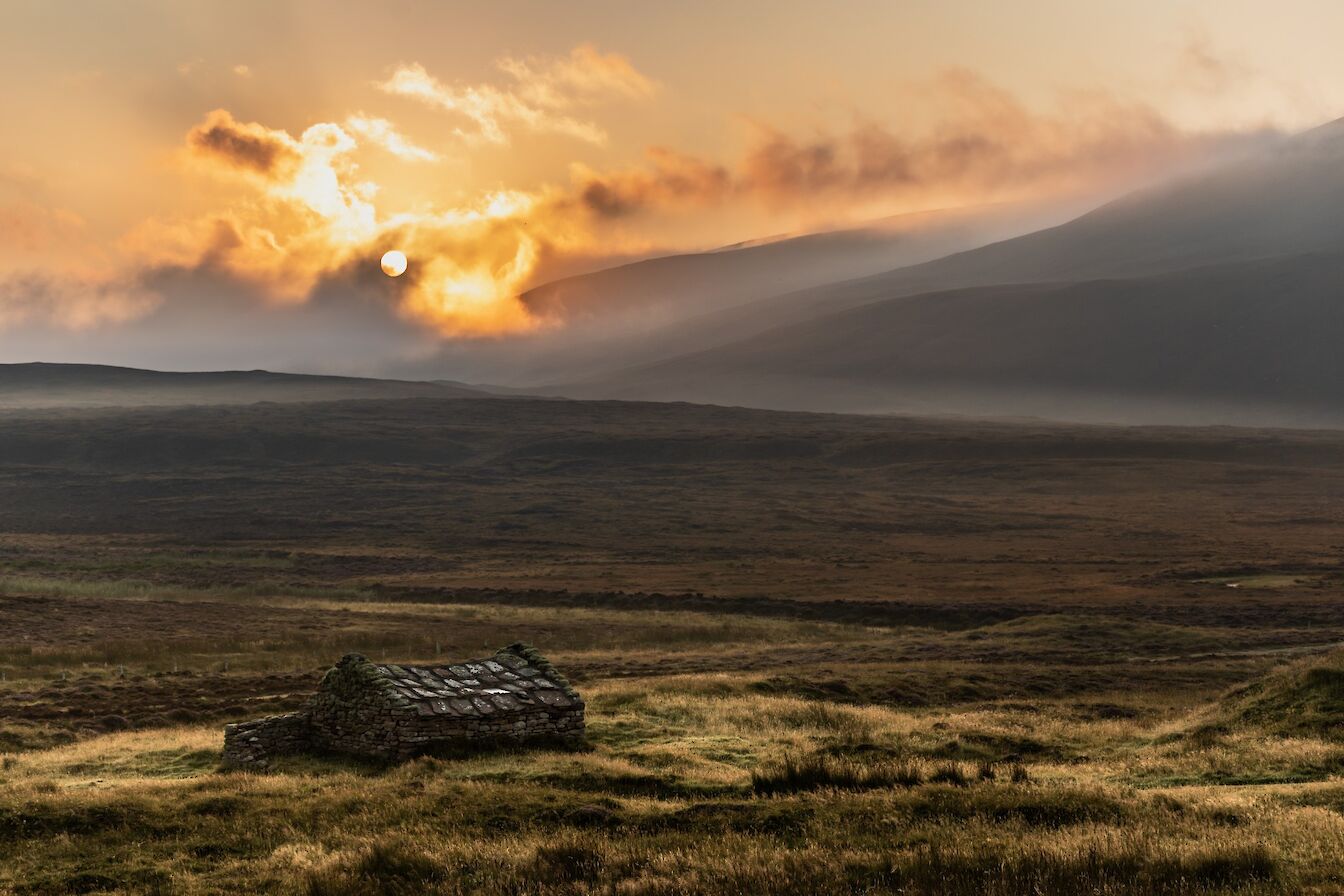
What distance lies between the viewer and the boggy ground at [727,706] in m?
13.3

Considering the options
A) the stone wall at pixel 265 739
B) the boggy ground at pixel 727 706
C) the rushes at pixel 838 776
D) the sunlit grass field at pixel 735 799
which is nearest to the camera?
the sunlit grass field at pixel 735 799

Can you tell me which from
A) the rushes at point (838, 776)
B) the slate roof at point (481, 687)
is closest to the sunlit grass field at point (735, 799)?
the rushes at point (838, 776)

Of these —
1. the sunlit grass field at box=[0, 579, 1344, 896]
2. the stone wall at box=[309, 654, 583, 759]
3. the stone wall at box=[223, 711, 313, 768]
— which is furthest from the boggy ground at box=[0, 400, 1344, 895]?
the stone wall at box=[223, 711, 313, 768]

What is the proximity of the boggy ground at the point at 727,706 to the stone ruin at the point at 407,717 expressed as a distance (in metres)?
0.99

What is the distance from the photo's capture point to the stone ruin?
72.5 ft

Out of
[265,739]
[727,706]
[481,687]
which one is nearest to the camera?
[265,739]

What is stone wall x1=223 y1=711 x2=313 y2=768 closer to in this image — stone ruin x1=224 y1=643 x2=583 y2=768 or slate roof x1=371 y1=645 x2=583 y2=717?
stone ruin x1=224 y1=643 x2=583 y2=768

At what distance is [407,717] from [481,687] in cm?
214

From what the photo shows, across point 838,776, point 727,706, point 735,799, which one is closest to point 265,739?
point 735,799

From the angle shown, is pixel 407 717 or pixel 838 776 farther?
pixel 407 717

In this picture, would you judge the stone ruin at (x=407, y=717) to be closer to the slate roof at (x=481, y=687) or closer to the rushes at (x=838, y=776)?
the slate roof at (x=481, y=687)

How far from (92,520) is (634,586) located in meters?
94.0

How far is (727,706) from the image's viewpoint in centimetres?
2970

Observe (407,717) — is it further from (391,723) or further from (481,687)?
(481,687)
